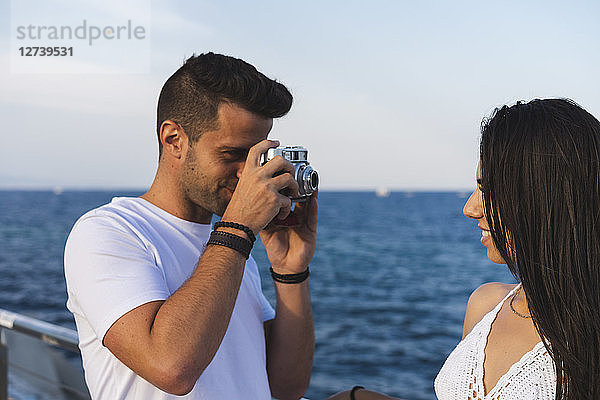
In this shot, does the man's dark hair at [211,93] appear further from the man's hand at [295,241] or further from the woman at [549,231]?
the woman at [549,231]

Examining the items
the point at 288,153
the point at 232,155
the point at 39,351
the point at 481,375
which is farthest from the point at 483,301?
the point at 39,351

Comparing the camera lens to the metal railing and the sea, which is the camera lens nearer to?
the metal railing

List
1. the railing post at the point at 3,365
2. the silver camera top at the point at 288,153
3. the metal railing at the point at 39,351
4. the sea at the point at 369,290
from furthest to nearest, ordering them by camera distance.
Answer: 1. the sea at the point at 369,290
2. the railing post at the point at 3,365
3. the metal railing at the point at 39,351
4. the silver camera top at the point at 288,153

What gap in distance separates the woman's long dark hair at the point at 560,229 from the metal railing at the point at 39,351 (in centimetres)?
155

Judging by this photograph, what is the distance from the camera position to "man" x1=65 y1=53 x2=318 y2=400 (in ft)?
3.72

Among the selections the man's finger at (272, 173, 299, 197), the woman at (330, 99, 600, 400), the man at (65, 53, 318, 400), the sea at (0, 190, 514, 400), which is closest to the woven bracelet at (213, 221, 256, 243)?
the man at (65, 53, 318, 400)

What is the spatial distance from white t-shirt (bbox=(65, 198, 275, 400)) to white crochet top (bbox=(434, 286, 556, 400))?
1.56 ft

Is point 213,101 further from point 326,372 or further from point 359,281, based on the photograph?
point 359,281

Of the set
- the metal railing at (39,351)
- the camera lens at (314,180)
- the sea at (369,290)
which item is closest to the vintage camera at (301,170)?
the camera lens at (314,180)

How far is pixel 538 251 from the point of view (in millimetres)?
1210

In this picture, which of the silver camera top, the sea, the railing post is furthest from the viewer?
the sea

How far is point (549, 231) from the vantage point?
3.90 feet

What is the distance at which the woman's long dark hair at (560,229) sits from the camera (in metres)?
1.17

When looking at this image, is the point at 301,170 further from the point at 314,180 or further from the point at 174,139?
the point at 174,139
